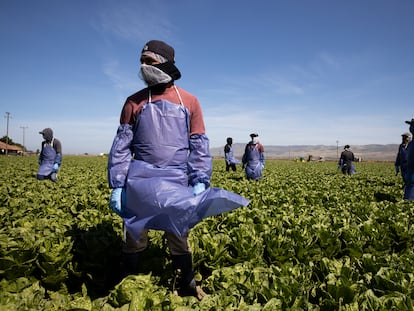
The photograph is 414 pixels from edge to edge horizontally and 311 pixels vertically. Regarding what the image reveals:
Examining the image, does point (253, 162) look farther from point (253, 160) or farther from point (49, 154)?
point (49, 154)

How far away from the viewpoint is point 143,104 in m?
2.62

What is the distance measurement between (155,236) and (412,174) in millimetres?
5859

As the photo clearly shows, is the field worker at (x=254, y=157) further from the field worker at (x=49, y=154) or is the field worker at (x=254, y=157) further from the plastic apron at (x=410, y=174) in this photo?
the field worker at (x=49, y=154)

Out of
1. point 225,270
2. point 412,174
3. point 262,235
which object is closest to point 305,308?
point 225,270

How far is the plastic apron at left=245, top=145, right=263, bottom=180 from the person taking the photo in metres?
11.0

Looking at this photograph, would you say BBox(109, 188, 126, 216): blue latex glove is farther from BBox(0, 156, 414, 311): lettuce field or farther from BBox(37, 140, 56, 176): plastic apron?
BBox(37, 140, 56, 176): plastic apron

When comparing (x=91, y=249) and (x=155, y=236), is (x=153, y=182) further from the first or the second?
(x=155, y=236)

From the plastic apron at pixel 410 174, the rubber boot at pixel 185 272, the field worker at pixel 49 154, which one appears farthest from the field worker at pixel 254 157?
the rubber boot at pixel 185 272

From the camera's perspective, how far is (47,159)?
9.81m

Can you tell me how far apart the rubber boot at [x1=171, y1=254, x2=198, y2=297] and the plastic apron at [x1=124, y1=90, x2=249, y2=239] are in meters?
0.57

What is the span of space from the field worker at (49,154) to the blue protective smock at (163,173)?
8386 mm

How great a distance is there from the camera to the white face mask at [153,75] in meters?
2.54

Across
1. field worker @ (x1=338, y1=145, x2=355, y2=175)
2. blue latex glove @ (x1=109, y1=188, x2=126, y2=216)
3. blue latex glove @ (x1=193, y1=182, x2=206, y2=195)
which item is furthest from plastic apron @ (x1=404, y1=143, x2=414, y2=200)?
field worker @ (x1=338, y1=145, x2=355, y2=175)

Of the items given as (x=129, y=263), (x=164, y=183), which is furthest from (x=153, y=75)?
(x=129, y=263)
